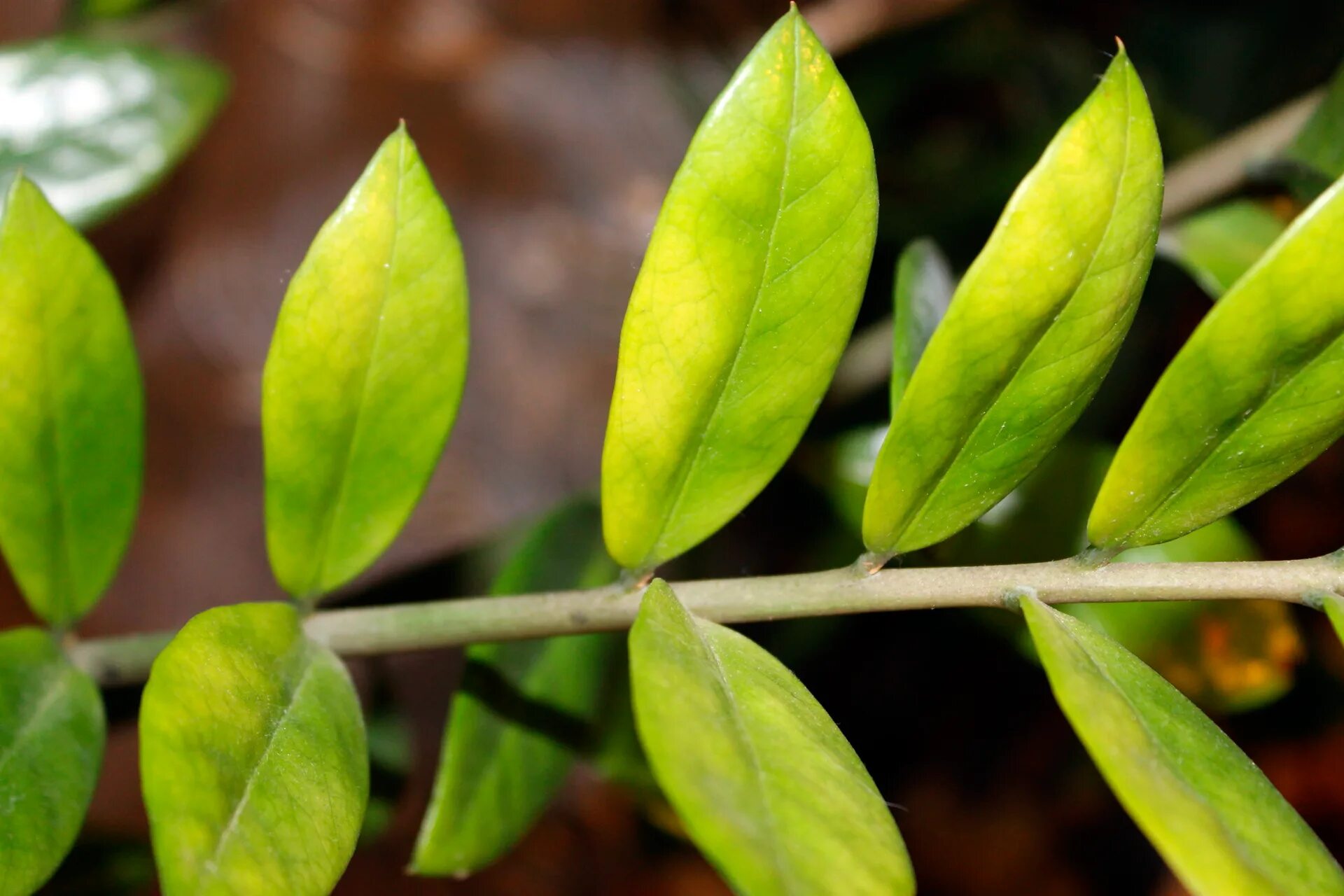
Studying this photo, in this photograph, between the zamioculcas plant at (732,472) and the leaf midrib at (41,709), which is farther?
the leaf midrib at (41,709)

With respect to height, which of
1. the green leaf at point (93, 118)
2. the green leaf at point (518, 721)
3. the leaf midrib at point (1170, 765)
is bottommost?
the green leaf at point (518, 721)

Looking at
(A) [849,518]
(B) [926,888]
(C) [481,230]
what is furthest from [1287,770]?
(C) [481,230]

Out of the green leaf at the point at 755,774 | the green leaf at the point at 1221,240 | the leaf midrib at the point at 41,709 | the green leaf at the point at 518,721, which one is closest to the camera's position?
the green leaf at the point at 755,774

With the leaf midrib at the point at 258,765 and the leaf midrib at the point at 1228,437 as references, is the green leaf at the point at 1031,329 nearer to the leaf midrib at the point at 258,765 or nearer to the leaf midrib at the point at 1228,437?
the leaf midrib at the point at 1228,437

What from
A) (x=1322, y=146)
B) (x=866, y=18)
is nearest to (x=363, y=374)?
(x=1322, y=146)

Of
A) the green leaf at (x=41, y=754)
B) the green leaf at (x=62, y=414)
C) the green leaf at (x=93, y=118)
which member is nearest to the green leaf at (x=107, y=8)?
the green leaf at (x=93, y=118)

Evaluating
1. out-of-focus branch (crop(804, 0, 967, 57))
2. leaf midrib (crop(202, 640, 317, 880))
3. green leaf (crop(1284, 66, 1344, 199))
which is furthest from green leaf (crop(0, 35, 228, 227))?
green leaf (crop(1284, 66, 1344, 199))

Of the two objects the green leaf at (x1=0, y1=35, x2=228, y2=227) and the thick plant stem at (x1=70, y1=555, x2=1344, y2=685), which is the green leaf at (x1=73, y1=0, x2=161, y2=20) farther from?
the thick plant stem at (x1=70, y1=555, x2=1344, y2=685)

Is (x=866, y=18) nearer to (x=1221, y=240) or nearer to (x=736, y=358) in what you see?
(x=1221, y=240)
